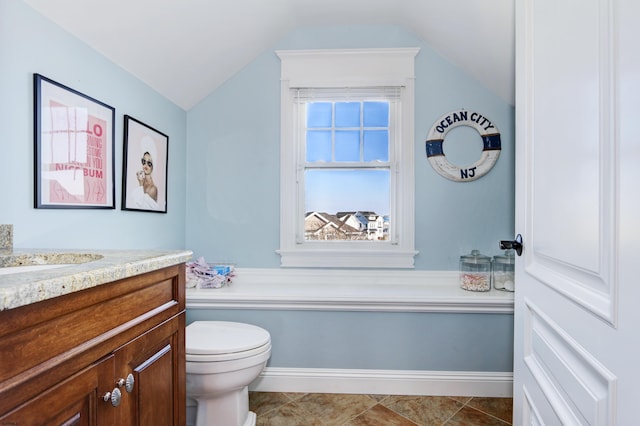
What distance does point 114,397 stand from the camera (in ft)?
2.49

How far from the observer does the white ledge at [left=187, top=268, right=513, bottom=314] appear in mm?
1975

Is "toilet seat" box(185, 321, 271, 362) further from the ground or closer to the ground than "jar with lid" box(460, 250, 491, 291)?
closer to the ground

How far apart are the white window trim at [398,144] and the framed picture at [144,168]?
0.78 meters

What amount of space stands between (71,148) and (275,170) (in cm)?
125

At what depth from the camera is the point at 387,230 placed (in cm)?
243

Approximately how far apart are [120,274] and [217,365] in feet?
2.83

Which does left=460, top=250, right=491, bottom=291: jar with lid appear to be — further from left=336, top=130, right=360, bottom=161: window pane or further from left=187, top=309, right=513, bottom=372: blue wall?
left=336, top=130, right=360, bottom=161: window pane

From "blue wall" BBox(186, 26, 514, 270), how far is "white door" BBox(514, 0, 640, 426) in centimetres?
133

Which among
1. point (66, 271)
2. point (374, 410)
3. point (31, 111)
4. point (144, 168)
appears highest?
point (31, 111)

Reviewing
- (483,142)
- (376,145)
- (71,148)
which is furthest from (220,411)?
(483,142)

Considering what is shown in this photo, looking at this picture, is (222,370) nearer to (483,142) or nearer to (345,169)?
(345,169)

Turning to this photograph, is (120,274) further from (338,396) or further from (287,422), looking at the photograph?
(338,396)

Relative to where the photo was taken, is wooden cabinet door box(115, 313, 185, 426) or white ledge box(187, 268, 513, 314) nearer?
wooden cabinet door box(115, 313, 185, 426)

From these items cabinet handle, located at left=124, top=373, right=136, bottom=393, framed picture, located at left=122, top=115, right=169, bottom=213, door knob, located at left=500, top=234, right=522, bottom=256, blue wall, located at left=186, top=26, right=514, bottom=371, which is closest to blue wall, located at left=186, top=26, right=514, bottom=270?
blue wall, located at left=186, top=26, right=514, bottom=371
